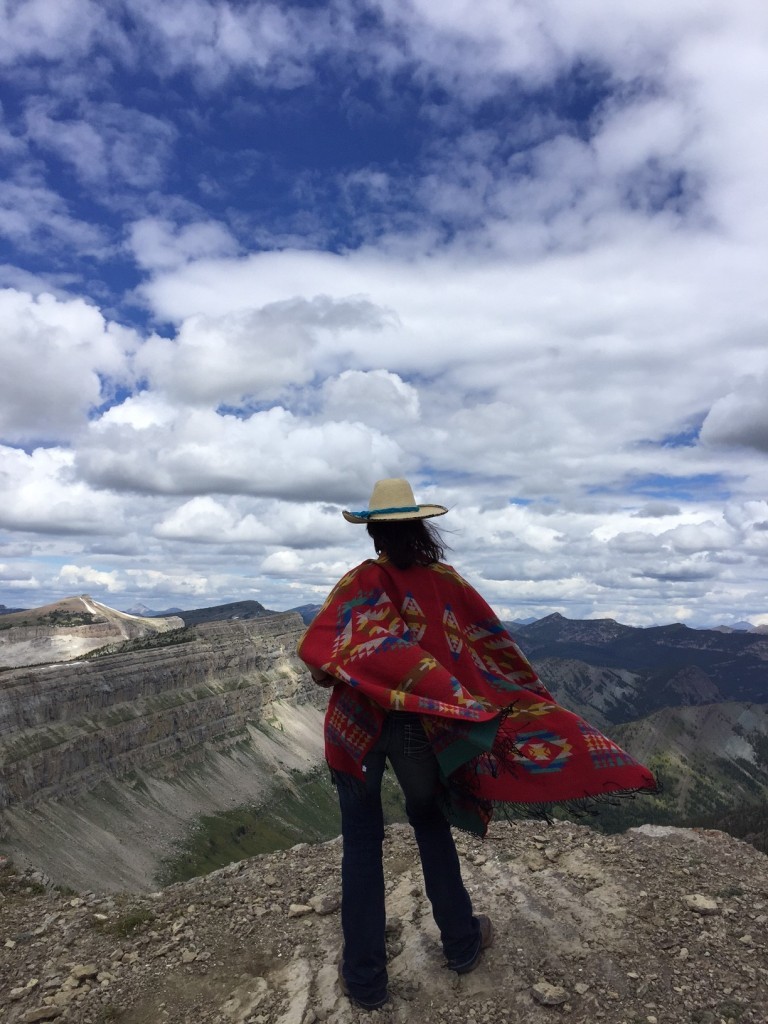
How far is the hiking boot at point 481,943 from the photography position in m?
7.52

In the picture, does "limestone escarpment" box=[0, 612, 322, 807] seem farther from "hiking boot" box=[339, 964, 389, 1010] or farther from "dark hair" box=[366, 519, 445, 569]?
"dark hair" box=[366, 519, 445, 569]

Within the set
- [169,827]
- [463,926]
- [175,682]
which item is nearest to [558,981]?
[463,926]

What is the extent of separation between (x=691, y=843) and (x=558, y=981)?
493 cm

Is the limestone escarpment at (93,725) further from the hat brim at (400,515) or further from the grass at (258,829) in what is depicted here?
the hat brim at (400,515)

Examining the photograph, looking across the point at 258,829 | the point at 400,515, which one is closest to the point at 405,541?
the point at 400,515

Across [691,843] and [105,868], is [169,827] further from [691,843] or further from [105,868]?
[691,843]

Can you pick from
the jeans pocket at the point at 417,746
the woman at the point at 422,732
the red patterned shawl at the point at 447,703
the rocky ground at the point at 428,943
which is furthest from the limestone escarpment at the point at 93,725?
the jeans pocket at the point at 417,746

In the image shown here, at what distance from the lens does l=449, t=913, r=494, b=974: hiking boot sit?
752 cm

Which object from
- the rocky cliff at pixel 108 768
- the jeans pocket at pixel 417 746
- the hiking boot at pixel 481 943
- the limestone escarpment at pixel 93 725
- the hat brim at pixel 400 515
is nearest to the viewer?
the jeans pocket at pixel 417 746

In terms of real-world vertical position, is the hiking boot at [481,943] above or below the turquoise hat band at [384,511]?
below

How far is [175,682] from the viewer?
19712 cm

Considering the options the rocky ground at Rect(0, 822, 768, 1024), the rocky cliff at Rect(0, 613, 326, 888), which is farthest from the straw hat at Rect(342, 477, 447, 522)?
the rocky cliff at Rect(0, 613, 326, 888)

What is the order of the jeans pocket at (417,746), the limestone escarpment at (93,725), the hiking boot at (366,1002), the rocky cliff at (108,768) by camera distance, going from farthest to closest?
the limestone escarpment at (93,725)
the rocky cliff at (108,768)
the hiking boot at (366,1002)
the jeans pocket at (417,746)

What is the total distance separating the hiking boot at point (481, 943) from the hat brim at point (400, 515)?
490cm
